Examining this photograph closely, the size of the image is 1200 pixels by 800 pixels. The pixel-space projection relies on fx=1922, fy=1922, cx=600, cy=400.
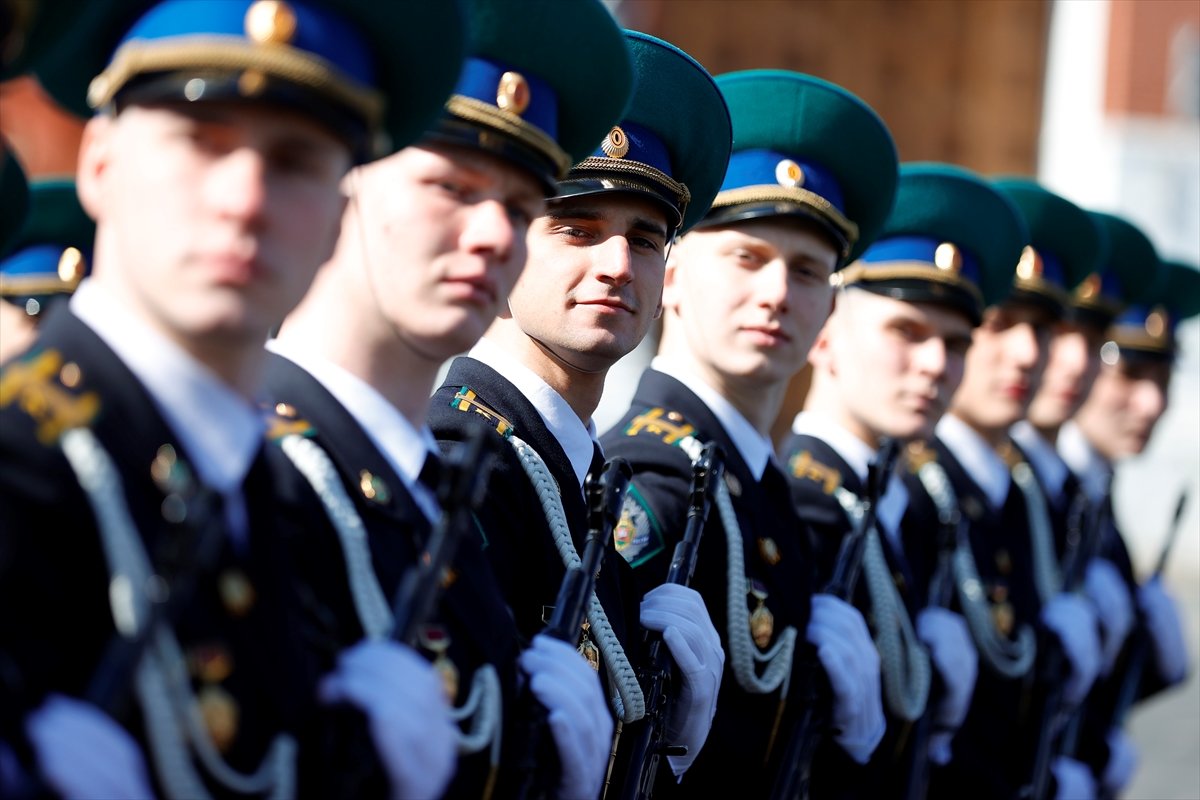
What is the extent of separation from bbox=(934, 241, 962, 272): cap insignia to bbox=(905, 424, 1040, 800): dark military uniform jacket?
70 cm

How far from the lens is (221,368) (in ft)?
7.69

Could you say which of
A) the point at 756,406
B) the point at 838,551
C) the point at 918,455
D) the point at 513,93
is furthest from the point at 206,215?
the point at 918,455

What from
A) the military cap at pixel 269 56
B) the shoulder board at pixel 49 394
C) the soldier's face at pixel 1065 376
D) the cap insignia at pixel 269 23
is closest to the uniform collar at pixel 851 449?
the soldier's face at pixel 1065 376

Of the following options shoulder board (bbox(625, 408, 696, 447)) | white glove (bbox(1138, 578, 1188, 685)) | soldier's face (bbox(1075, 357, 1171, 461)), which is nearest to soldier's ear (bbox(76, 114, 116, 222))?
shoulder board (bbox(625, 408, 696, 447))

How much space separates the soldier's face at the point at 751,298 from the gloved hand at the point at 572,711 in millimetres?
1429

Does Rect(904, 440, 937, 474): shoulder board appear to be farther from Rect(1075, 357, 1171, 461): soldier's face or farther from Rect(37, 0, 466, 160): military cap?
Rect(37, 0, 466, 160): military cap

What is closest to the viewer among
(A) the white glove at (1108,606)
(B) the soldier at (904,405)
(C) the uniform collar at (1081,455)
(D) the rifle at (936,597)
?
(B) the soldier at (904,405)

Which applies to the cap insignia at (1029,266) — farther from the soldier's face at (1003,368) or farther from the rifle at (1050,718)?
the rifle at (1050,718)

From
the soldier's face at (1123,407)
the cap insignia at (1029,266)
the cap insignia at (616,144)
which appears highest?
the soldier's face at (1123,407)

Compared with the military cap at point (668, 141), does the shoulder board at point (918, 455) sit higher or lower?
higher

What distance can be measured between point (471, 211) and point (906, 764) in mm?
2716

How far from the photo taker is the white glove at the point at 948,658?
521 centimetres

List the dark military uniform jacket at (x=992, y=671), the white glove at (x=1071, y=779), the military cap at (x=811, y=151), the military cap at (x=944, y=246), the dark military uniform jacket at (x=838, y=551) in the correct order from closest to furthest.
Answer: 1. the military cap at (x=811, y=151)
2. the dark military uniform jacket at (x=838, y=551)
3. the military cap at (x=944, y=246)
4. the dark military uniform jacket at (x=992, y=671)
5. the white glove at (x=1071, y=779)

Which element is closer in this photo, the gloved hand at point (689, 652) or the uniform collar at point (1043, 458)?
the gloved hand at point (689, 652)
